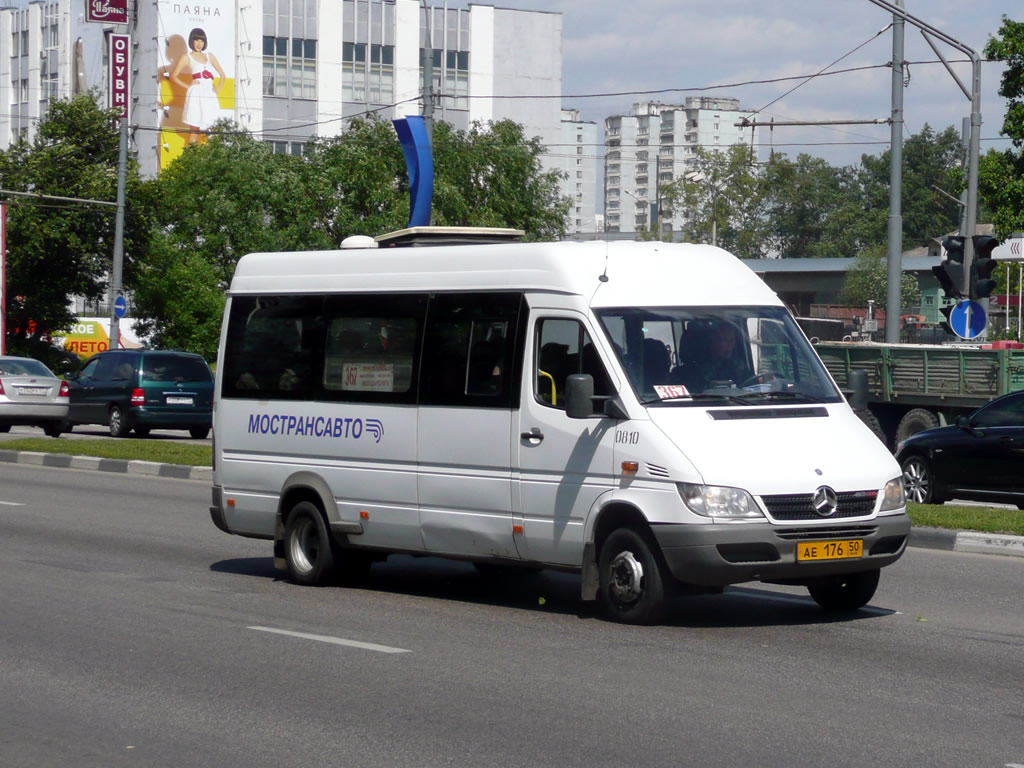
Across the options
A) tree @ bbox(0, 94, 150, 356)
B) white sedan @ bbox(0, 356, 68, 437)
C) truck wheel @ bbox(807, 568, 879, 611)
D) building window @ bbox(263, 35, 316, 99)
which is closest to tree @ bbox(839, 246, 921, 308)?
building window @ bbox(263, 35, 316, 99)

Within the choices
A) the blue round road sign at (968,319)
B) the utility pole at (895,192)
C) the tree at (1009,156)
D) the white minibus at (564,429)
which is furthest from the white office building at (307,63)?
the white minibus at (564,429)

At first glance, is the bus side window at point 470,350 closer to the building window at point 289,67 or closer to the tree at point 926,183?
the building window at point 289,67

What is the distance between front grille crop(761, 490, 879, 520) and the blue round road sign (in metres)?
13.8

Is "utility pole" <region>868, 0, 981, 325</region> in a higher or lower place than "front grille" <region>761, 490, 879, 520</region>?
higher

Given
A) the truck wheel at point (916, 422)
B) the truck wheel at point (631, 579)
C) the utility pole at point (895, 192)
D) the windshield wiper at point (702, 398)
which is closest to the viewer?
the truck wheel at point (631, 579)

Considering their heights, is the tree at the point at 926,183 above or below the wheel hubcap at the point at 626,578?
above

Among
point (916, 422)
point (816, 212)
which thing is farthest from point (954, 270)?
point (816, 212)

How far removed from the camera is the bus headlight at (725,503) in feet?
30.1

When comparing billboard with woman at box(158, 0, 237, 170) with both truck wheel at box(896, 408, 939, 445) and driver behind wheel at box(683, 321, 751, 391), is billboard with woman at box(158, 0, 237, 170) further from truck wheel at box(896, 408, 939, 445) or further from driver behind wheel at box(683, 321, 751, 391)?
driver behind wheel at box(683, 321, 751, 391)

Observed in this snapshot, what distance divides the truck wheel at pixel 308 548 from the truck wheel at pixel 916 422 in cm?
1490

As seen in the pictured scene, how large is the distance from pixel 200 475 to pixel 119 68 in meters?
66.5

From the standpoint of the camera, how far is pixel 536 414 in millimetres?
10203

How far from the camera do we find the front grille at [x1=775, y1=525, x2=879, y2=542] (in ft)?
30.2

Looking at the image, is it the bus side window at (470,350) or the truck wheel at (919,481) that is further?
the truck wheel at (919,481)
